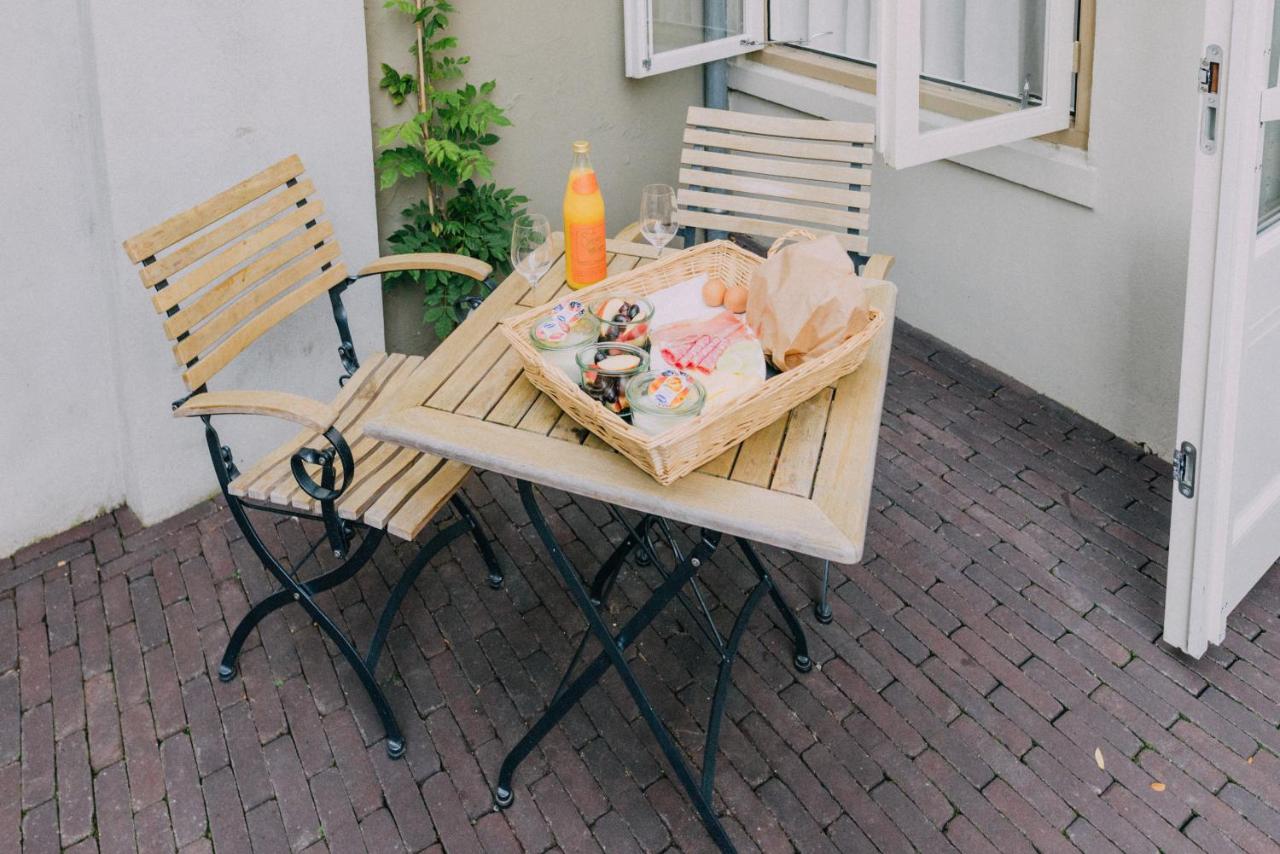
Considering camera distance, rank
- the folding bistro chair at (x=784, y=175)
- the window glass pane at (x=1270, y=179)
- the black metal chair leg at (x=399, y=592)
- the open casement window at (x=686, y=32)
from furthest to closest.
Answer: the open casement window at (x=686, y=32) < the folding bistro chair at (x=784, y=175) < the black metal chair leg at (x=399, y=592) < the window glass pane at (x=1270, y=179)

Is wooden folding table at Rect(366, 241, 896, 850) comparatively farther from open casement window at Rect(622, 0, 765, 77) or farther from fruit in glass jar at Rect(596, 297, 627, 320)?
open casement window at Rect(622, 0, 765, 77)

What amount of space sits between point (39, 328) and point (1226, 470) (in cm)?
344

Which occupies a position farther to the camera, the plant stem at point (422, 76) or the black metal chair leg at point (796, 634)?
the plant stem at point (422, 76)

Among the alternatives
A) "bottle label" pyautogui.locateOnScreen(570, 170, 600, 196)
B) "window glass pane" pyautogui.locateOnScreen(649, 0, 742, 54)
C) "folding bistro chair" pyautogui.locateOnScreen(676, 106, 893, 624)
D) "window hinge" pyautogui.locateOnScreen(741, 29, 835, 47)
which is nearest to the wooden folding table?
"bottle label" pyautogui.locateOnScreen(570, 170, 600, 196)

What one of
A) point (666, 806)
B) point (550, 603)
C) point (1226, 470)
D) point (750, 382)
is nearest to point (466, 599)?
point (550, 603)

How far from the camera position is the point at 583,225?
118 inches

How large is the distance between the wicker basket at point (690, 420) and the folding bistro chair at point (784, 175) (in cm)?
87

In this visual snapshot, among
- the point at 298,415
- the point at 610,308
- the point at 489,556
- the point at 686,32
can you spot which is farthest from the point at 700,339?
the point at 686,32

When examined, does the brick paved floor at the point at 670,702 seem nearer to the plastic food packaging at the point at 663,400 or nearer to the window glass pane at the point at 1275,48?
the plastic food packaging at the point at 663,400

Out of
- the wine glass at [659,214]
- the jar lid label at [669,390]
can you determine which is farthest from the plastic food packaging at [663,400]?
the wine glass at [659,214]

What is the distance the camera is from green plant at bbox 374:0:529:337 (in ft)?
13.2

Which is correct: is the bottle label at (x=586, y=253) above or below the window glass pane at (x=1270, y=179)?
below

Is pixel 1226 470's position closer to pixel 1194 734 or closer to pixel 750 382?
pixel 1194 734

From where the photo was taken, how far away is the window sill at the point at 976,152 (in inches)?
158
